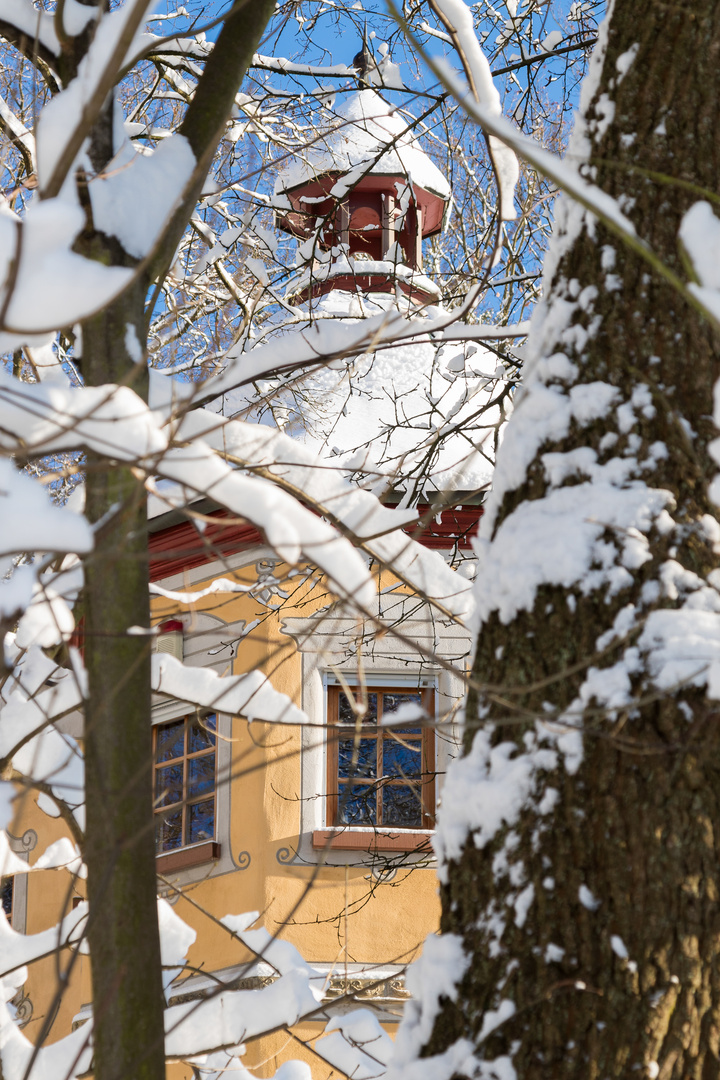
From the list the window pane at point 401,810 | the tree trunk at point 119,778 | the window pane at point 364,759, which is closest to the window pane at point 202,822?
the window pane at point 364,759

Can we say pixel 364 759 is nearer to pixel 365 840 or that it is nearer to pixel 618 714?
pixel 365 840

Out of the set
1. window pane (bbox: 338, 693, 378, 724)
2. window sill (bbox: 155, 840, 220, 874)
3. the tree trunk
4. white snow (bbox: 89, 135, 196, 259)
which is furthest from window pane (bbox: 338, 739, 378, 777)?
white snow (bbox: 89, 135, 196, 259)

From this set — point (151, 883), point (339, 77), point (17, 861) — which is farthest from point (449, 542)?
point (151, 883)

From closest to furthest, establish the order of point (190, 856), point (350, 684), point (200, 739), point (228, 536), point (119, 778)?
point (119, 778)
point (350, 684)
point (190, 856)
point (228, 536)
point (200, 739)

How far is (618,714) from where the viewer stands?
5.39ft

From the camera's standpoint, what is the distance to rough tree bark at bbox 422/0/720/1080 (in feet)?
5.06

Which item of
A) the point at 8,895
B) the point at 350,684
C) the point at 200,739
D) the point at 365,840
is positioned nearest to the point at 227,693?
the point at 350,684

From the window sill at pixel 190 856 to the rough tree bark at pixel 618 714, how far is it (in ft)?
20.0

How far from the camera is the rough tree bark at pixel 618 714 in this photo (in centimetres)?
154

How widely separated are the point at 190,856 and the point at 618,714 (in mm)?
6543

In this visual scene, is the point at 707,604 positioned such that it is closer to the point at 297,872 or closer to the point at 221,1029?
the point at 221,1029

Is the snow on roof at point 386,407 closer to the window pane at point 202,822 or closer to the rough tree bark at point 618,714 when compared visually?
the window pane at point 202,822

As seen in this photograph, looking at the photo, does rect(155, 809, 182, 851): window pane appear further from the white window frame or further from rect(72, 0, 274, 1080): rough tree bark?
rect(72, 0, 274, 1080): rough tree bark

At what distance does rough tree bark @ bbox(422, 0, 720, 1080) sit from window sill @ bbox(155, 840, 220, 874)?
20.0ft
